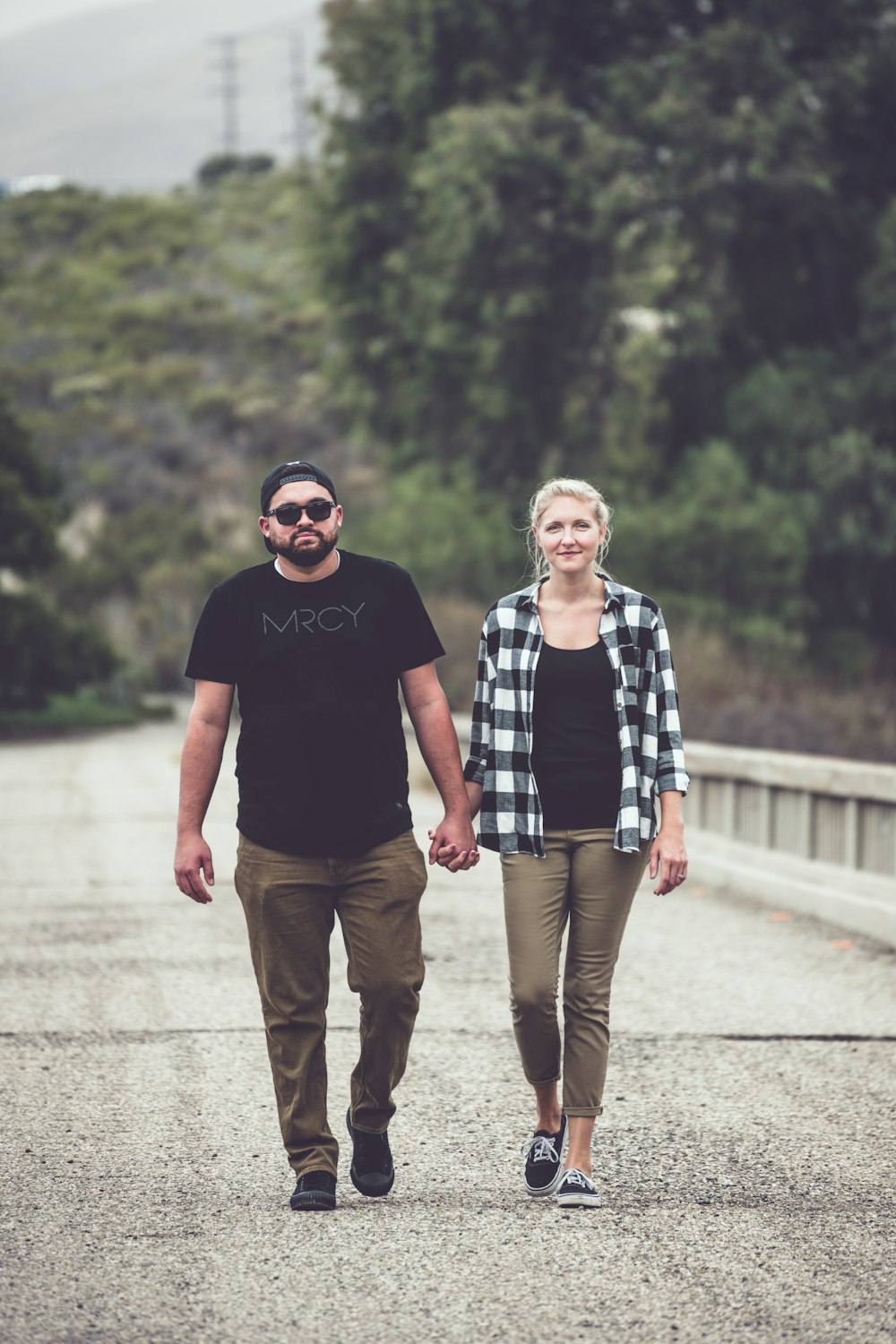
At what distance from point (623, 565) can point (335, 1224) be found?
28.9 meters

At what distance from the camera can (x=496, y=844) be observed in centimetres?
506

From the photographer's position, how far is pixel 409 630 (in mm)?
5055

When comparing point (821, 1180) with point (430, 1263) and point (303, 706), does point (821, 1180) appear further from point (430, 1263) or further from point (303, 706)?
point (303, 706)

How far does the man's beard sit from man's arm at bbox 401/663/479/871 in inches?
16.2

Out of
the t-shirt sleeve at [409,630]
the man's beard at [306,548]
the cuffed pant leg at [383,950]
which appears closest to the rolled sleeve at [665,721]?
the t-shirt sleeve at [409,630]

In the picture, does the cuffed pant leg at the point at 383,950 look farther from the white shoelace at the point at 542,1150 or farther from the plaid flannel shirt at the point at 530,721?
the white shoelace at the point at 542,1150

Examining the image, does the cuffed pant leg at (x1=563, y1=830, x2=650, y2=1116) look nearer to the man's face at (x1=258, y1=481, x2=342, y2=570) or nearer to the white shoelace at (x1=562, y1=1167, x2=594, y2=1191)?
the white shoelace at (x1=562, y1=1167, x2=594, y2=1191)

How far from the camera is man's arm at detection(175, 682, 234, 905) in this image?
5.02 metres

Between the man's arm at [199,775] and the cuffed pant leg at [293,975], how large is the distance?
0.12 metres

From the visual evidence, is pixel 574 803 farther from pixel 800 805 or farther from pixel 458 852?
pixel 800 805

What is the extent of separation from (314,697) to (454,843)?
1.84 ft

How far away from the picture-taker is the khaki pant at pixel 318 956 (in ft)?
16.3

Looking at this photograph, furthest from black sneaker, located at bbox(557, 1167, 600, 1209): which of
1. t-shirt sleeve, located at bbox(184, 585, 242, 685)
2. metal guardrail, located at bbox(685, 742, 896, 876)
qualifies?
metal guardrail, located at bbox(685, 742, 896, 876)

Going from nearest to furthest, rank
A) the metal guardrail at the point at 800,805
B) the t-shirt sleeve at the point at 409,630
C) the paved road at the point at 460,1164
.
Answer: the paved road at the point at 460,1164
the t-shirt sleeve at the point at 409,630
the metal guardrail at the point at 800,805
